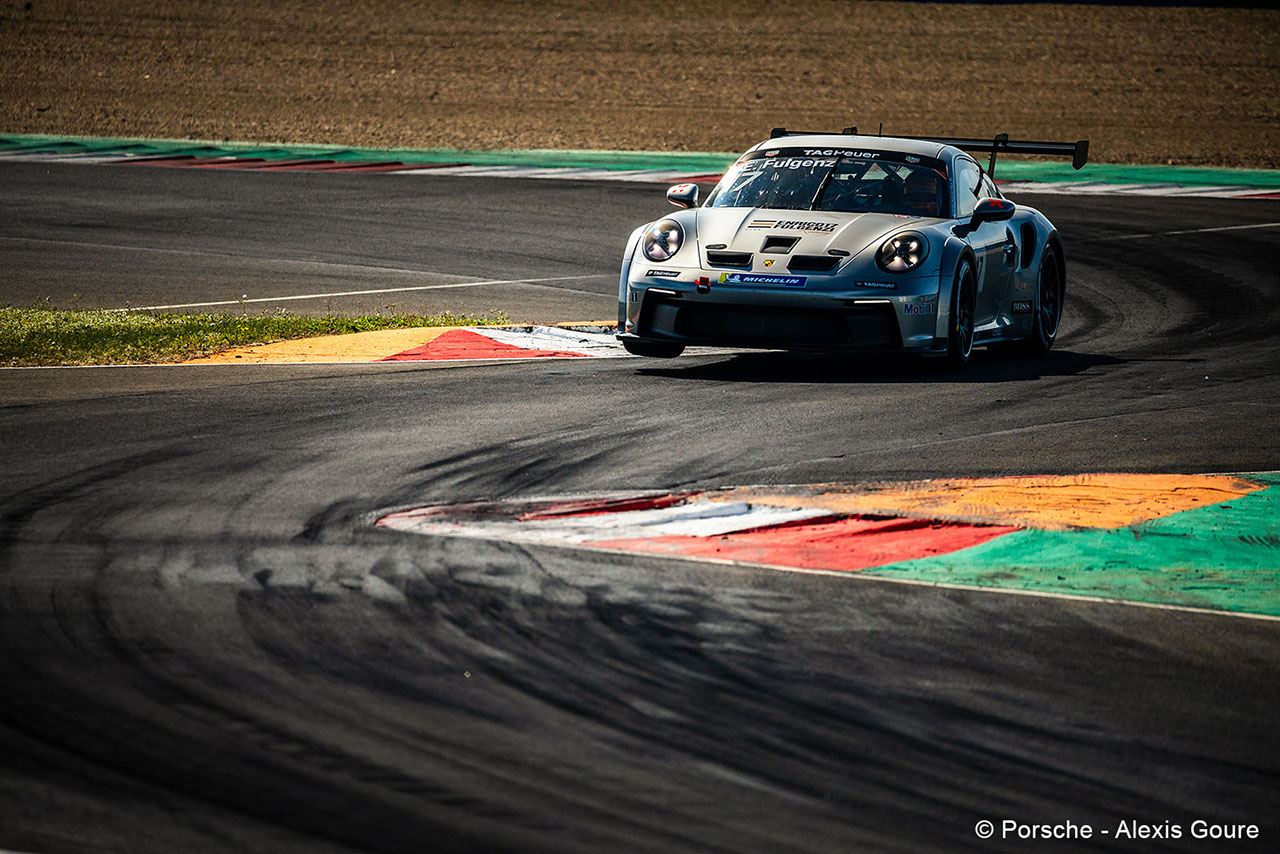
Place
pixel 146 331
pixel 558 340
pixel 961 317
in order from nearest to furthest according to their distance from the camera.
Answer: pixel 961 317 → pixel 146 331 → pixel 558 340

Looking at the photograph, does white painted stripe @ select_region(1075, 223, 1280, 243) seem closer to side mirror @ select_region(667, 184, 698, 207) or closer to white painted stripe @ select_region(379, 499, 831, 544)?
side mirror @ select_region(667, 184, 698, 207)

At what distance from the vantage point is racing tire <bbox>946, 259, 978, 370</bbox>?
10406 millimetres

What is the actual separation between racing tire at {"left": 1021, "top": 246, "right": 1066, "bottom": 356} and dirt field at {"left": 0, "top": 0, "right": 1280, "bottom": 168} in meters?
15.9

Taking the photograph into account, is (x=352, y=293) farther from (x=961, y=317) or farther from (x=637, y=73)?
(x=637, y=73)

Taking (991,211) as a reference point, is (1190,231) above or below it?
below

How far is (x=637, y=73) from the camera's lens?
129 feet

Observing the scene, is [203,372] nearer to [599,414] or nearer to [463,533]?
[599,414]

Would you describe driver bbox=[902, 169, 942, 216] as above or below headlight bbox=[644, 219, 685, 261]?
above

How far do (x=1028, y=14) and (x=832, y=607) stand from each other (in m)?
44.3

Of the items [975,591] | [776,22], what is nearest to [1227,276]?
[975,591]

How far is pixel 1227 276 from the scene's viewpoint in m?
15.4

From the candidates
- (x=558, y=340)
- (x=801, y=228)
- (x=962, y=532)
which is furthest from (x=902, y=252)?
(x=962, y=532)

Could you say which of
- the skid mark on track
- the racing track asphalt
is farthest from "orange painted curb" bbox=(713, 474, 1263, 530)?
the racing track asphalt

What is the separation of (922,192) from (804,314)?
5.14 feet
